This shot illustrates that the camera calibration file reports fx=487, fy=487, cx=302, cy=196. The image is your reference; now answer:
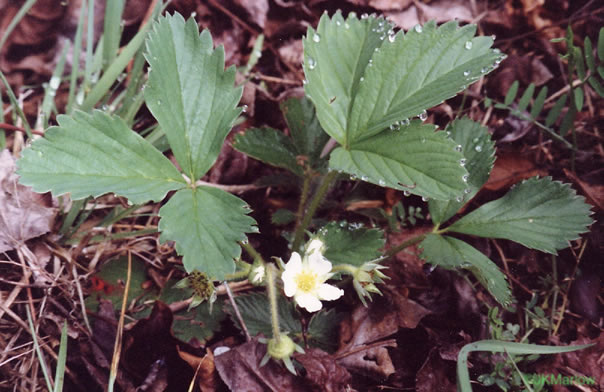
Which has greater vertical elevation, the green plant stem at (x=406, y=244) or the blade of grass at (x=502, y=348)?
the green plant stem at (x=406, y=244)

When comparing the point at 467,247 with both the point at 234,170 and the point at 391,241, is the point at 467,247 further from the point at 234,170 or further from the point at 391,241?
the point at 234,170

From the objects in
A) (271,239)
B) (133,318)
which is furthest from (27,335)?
(271,239)

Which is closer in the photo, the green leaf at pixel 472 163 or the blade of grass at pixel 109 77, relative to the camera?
the green leaf at pixel 472 163

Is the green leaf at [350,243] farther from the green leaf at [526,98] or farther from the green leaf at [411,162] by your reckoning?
the green leaf at [526,98]

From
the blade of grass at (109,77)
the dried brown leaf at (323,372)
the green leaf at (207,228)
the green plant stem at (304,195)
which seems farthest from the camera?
the blade of grass at (109,77)

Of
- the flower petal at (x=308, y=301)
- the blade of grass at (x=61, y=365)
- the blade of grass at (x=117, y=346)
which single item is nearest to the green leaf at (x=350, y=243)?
the flower petal at (x=308, y=301)

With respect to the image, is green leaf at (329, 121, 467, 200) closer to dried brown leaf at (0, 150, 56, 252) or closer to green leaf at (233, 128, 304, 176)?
→ green leaf at (233, 128, 304, 176)
